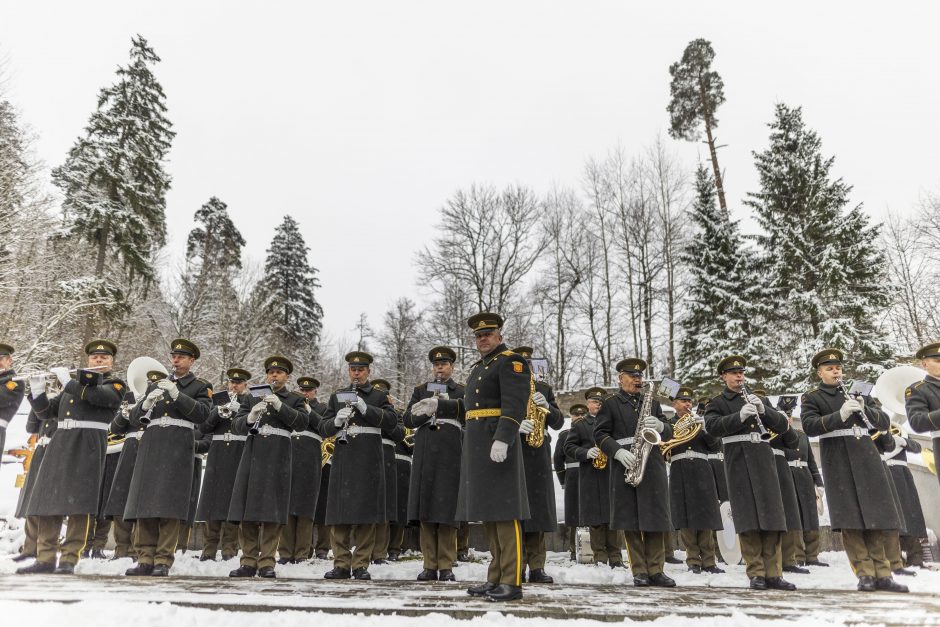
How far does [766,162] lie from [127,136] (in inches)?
1060

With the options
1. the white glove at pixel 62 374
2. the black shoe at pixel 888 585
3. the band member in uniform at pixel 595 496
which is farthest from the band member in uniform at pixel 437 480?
the black shoe at pixel 888 585

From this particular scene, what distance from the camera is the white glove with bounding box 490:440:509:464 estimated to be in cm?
516

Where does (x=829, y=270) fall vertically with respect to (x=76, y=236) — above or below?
below

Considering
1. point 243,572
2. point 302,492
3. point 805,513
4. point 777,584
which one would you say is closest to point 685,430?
point 805,513

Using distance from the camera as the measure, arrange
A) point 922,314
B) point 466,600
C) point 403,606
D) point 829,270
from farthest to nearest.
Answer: point 922,314 < point 829,270 < point 466,600 < point 403,606

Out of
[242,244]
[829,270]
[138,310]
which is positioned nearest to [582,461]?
[829,270]

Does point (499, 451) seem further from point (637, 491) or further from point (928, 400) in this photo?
point (928, 400)

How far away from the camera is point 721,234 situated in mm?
27344

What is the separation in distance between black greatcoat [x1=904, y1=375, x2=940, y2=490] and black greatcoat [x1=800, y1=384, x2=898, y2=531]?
0.41 meters

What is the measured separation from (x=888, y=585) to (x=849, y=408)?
1.71 m

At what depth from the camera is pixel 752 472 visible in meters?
6.94

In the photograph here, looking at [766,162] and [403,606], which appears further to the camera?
[766,162]

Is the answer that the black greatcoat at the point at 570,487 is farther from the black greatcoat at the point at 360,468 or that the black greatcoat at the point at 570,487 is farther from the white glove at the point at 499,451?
the white glove at the point at 499,451

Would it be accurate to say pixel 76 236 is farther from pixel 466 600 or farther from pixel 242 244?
pixel 466 600
